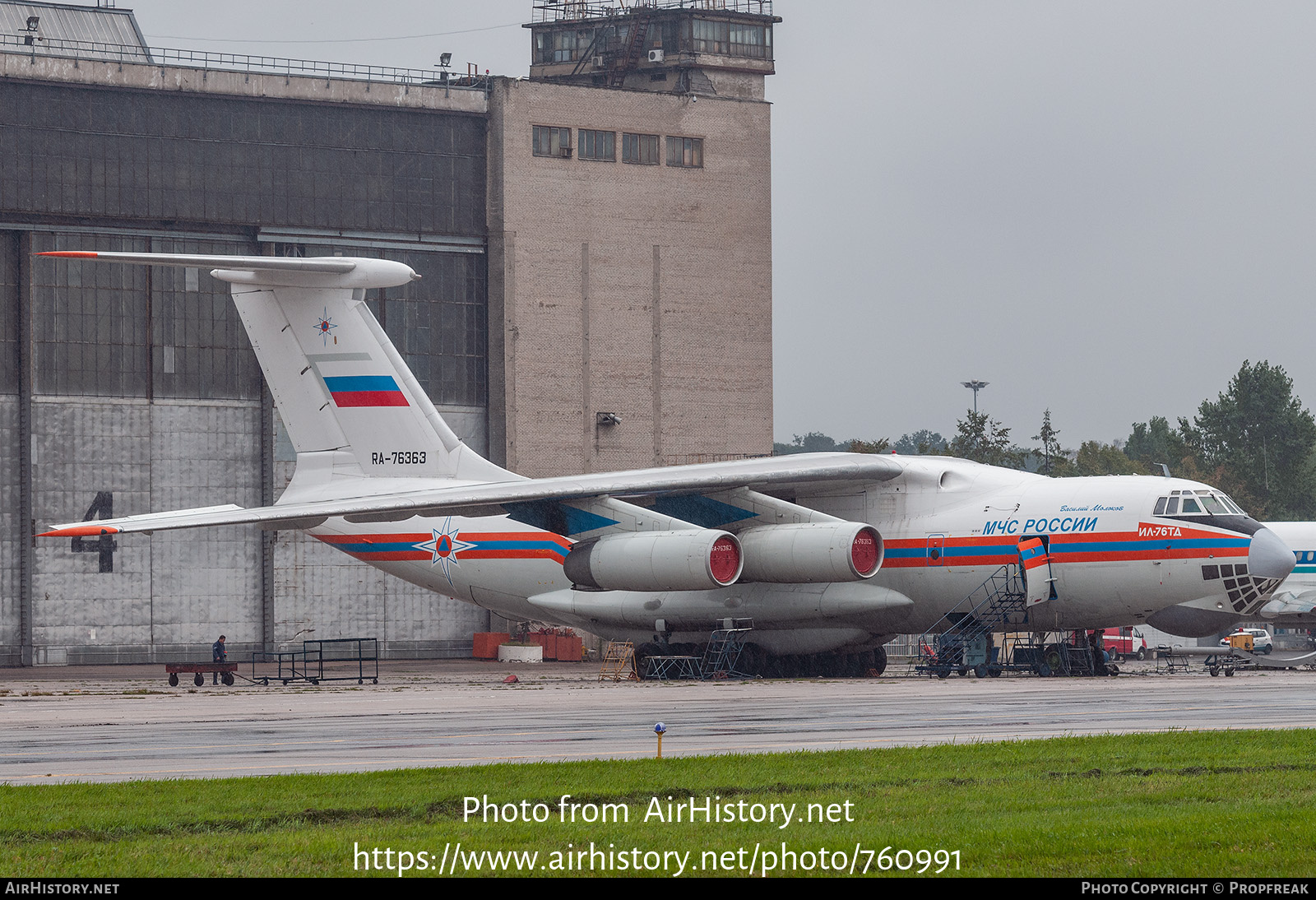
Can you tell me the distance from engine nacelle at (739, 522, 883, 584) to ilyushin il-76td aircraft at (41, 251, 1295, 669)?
0.11ft

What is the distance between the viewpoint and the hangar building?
47.0 metres

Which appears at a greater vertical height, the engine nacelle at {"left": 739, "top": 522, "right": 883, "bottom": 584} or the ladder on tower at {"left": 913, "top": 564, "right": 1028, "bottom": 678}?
the engine nacelle at {"left": 739, "top": 522, "right": 883, "bottom": 584}

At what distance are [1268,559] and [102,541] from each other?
3448 centimetres

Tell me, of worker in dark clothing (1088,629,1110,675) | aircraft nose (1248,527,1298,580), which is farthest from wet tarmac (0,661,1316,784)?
aircraft nose (1248,527,1298,580)

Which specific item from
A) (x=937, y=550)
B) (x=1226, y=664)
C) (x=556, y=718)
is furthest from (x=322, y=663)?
(x=556, y=718)

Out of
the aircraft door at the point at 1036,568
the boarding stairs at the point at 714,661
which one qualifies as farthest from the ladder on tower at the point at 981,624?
the boarding stairs at the point at 714,661

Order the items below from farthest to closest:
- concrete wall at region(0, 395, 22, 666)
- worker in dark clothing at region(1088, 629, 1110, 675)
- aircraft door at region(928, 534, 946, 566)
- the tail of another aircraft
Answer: concrete wall at region(0, 395, 22, 666) < the tail of another aircraft < worker in dark clothing at region(1088, 629, 1110, 675) < aircraft door at region(928, 534, 946, 566)

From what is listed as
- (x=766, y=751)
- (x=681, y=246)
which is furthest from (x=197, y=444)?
(x=766, y=751)

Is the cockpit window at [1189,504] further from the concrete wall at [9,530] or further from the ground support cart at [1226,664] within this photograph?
the concrete wall at [9,530]

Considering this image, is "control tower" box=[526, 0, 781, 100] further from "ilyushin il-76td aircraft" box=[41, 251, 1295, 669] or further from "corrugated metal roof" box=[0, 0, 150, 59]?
"ilyushin il-76td aircraft" box=[41, 251, 1295, 669]

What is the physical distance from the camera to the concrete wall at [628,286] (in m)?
51.7

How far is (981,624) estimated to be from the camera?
2750cm

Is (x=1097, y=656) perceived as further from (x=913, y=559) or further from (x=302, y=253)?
(x=302, y=253)

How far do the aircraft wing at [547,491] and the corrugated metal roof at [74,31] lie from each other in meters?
29.2
